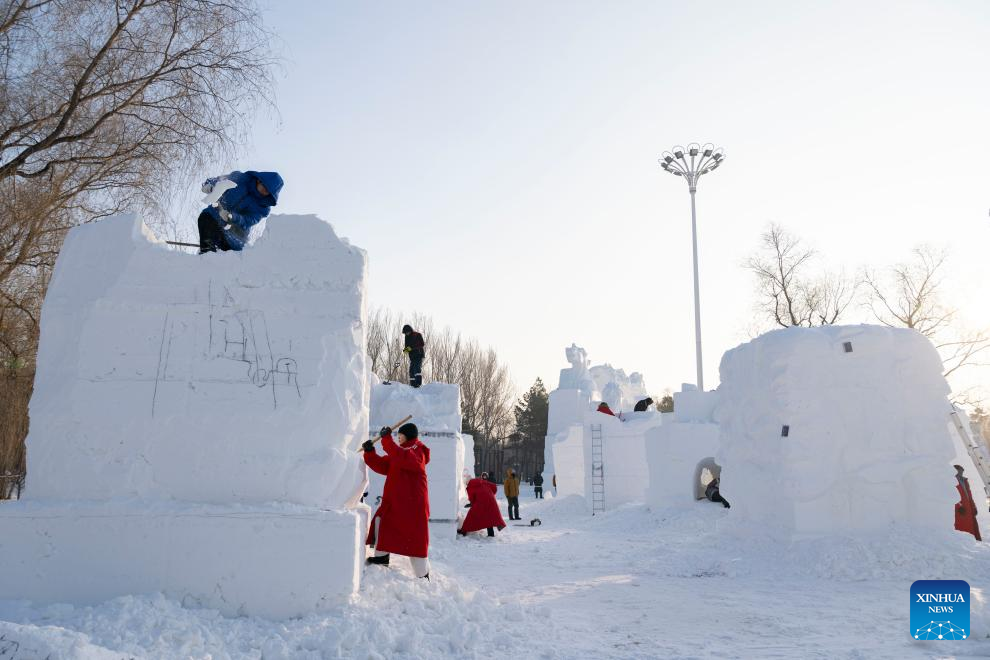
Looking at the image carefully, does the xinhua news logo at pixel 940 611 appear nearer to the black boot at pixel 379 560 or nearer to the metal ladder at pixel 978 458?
the metal ladder at pixel 978 458

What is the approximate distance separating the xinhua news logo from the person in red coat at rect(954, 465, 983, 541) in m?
5.81

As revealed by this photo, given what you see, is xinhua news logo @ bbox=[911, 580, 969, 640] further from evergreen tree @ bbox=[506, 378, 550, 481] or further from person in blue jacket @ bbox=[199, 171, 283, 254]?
evergreen tree @ bbox=[506, 378, 550, 481]

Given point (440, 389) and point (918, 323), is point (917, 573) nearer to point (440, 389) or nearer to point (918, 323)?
point (440, 389)

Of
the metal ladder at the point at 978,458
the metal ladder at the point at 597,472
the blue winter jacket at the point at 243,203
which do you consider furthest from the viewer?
the metal ladder at the point at 597,472

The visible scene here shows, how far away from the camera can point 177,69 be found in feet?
22.4

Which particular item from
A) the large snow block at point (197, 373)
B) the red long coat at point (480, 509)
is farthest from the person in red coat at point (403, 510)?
the red long coat at point (480, 509)

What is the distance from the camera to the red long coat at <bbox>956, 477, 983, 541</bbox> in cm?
905

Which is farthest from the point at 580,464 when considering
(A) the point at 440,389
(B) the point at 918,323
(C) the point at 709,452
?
(A) the point at 440,389

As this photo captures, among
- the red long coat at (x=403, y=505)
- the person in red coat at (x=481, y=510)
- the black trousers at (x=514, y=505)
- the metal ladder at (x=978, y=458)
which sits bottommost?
the black trousers at (x=514, y=505)

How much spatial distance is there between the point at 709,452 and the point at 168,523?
12.6m

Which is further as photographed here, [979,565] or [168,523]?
[979,565]

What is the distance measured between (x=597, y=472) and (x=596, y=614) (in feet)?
43.1

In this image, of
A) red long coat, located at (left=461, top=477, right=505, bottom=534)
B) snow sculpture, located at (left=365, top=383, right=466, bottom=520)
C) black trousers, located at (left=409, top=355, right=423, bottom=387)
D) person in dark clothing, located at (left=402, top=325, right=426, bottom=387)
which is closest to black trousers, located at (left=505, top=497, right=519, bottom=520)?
red long coat, located at (left=461, top=477, right=505, bottom=534)

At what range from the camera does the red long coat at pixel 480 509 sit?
10.4 meters
